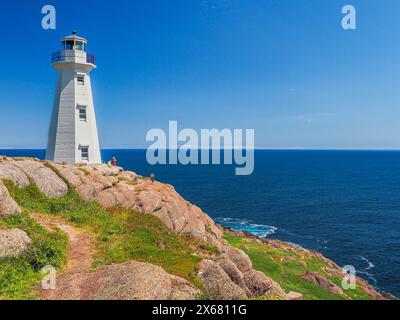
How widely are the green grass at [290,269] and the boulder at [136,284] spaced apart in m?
21.4

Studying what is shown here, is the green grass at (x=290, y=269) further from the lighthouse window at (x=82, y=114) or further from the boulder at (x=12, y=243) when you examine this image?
the lighthouse window at (x=82, y=114)

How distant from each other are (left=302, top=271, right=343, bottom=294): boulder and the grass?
1956 centimetres

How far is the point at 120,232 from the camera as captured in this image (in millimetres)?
21297

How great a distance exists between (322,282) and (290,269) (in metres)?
4.25

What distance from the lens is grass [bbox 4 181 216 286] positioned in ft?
56.6

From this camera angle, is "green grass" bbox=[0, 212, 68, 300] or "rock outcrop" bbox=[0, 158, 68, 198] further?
"rock outcrop" bbox=[0, 158, 68, 198]

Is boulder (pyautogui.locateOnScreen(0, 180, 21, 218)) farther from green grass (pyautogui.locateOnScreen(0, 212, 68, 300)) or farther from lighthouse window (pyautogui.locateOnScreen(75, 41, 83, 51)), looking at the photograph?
lighthouse window (pyautogui.locateOnScreen(75, 41, 83, 51))

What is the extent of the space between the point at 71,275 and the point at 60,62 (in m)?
32.2

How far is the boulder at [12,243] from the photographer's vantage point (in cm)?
1538

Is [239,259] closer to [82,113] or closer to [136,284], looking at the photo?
[136,284]

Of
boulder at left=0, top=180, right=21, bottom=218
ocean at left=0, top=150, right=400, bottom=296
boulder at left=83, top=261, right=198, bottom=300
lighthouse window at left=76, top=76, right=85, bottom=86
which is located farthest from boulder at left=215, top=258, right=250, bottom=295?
ocean at left=0, top=150, right=400, bottom=296

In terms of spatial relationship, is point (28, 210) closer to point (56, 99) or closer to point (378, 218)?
point (56, 99)

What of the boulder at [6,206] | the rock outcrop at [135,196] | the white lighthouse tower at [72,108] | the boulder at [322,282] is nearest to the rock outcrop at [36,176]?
the rock outcrop at [135,196]
